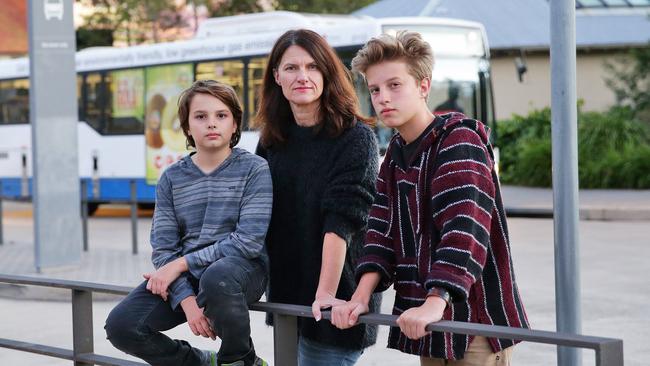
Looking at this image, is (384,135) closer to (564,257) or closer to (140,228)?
(140,228)

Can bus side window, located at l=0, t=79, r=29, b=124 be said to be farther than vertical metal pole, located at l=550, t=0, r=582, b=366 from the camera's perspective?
Yes

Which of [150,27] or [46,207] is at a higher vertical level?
[150,27]

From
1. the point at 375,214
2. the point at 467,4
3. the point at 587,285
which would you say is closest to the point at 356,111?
the point at 375,214

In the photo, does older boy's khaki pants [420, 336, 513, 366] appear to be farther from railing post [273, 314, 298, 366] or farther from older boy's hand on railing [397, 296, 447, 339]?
railing post [273, 314, 298, 366]

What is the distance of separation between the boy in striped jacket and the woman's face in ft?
1.39

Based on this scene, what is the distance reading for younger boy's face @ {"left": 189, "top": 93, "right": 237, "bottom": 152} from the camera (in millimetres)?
3896

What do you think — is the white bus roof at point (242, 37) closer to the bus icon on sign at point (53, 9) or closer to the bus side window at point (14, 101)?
the bus side window at point (14, 101)

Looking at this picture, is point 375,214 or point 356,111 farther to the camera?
point 356,111

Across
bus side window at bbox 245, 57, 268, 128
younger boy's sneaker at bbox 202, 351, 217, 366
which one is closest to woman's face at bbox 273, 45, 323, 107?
younger boy's sneaker at bbox 202, 351, 217, 366

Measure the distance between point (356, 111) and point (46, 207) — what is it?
29.1ft

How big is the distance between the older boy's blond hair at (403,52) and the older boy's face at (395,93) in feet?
0.05

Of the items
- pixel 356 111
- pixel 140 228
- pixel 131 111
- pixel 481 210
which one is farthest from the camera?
pixel 131 111

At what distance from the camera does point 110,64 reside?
22406 millimetres

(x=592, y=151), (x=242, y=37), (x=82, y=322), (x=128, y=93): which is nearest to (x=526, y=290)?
(x=82, y=322)
